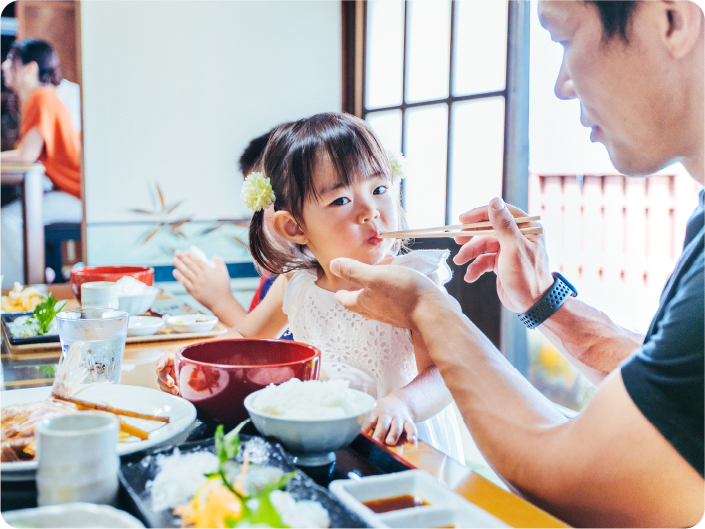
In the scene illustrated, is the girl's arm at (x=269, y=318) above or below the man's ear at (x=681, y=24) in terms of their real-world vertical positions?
below

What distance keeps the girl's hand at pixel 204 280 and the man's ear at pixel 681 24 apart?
6.29ft

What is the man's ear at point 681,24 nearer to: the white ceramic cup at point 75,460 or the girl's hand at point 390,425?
the girl's hand at point 390,425

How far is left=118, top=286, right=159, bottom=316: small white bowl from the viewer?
1.88m

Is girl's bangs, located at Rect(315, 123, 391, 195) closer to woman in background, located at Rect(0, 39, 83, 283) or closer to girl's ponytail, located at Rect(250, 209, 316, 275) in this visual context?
girl's ponytail, located at Rect(250, 209, 316, 275)

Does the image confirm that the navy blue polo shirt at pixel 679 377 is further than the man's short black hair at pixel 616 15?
No

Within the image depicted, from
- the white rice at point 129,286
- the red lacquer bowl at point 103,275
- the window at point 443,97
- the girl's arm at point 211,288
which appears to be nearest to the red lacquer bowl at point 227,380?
the white rice at point 129,286

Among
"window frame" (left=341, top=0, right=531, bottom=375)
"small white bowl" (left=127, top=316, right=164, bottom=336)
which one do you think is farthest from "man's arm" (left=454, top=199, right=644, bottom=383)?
"window frame" (left=341, top=0, right=531, bottom=375)

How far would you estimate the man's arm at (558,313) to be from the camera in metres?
1.32

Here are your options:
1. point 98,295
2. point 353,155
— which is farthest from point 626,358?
point 98,295

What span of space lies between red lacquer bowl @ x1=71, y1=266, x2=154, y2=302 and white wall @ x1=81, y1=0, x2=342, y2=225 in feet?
7.88

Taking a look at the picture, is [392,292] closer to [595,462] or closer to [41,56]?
[595,462]

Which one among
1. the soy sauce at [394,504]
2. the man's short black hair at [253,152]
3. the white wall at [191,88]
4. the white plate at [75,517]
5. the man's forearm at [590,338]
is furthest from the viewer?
the white wall at [191,88]

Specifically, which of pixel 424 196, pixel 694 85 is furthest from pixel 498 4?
pixel 694 85

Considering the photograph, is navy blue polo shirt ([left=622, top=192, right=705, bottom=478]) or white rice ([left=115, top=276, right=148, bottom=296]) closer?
navy blue polo shirt ([left=622, top=192, right=705, bottom=478])
